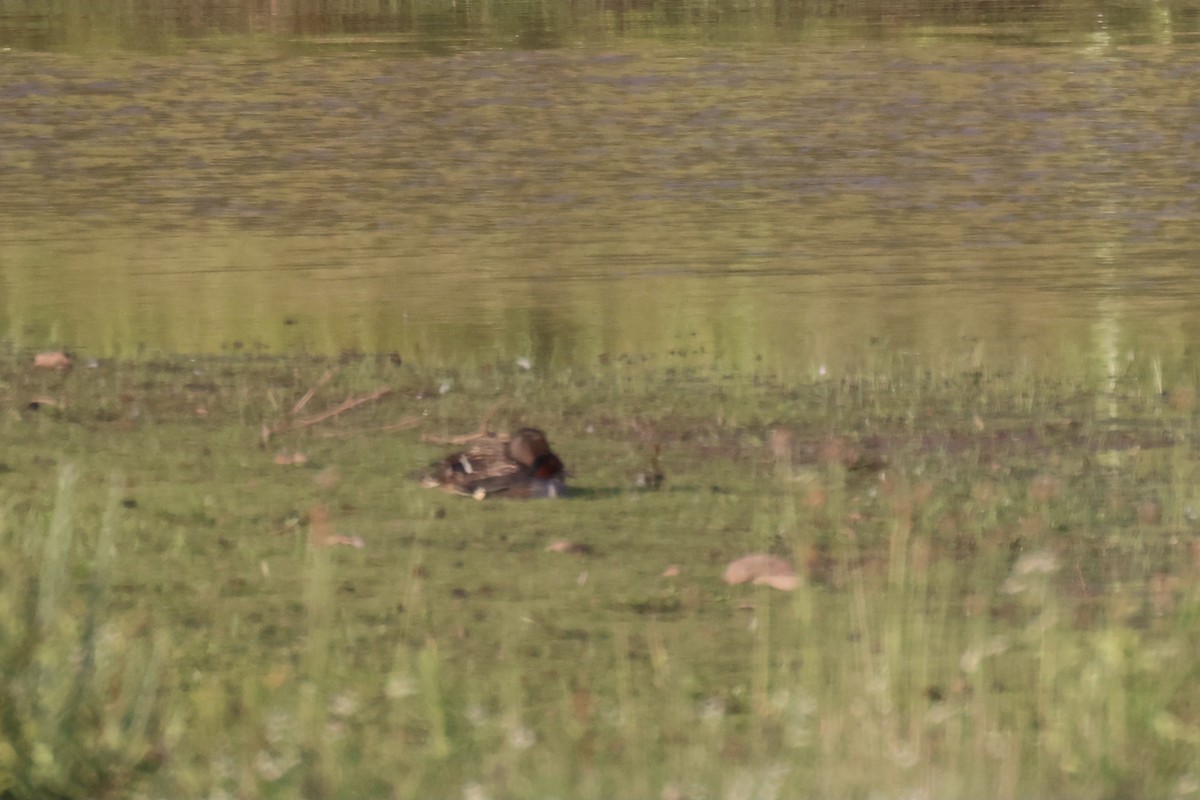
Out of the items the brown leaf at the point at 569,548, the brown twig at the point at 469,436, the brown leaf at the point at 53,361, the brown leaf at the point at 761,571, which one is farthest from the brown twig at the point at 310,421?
the brown leaf at the point at 761,571

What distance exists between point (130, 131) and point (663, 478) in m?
18.0

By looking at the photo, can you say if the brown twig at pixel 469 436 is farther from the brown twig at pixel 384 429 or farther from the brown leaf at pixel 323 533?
the brown leaf at pixel 323 533

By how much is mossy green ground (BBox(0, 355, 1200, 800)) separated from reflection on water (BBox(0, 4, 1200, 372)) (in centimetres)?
204

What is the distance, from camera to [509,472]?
7.77 metres

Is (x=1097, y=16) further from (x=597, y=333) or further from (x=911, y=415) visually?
(x=911, y=415)

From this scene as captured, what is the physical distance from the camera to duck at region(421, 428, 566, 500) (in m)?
7.75

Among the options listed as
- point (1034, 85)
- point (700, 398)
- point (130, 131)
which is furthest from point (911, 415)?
point (1034, 85)

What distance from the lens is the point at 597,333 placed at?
1241 cm

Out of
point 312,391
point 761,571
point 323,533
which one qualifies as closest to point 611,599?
point 761,571

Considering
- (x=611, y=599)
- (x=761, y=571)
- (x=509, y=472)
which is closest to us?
(x=611, y=599)

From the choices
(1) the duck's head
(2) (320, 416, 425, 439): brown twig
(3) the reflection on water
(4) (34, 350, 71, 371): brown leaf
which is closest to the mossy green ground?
(2) (320, 416, 425, 439): brown twig

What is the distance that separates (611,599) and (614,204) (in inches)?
484

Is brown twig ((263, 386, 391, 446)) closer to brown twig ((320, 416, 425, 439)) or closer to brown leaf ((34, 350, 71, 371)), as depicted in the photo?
brown twig ((320, 416, 425, 439))

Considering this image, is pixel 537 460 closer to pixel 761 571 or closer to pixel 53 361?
pixel 761 571
